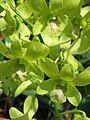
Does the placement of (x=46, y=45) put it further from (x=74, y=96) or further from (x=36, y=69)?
(x=74, y=96)

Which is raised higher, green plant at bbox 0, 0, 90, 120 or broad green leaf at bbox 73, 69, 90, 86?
green plant at bbox 0, 0, 90, 120

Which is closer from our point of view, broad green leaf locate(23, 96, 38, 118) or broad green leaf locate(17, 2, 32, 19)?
broad green leaf locate(17, 2, 32, 19)

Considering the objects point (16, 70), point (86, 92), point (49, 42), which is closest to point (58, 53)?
point (49, 42)

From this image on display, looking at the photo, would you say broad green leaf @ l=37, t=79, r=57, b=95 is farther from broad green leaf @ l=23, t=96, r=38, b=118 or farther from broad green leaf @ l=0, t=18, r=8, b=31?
broad green leaf @ l=0, t=18, r=8, b=31

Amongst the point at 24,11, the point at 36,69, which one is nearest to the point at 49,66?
the point at 36,69

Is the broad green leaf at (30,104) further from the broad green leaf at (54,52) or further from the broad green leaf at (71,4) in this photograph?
the broad green leaf at (71,4)

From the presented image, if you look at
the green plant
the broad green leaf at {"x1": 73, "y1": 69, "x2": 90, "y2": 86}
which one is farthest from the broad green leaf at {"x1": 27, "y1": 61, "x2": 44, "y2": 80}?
the broad green leaf at {"x1": 73, "y1": 69, "x2": 90, "y2": 86}
